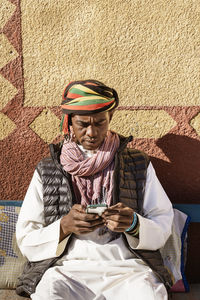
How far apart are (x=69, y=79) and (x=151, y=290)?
185 cm

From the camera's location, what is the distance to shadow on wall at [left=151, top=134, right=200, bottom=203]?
3.49 meters

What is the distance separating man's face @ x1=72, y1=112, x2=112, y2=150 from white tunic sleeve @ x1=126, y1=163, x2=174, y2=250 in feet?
1.55

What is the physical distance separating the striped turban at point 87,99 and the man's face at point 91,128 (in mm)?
41

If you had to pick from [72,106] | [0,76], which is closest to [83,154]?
[72,106]

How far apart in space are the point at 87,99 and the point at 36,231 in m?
0.97

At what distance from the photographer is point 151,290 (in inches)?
97.5

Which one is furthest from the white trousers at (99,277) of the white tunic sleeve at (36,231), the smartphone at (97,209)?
the smartphone at (97,209)

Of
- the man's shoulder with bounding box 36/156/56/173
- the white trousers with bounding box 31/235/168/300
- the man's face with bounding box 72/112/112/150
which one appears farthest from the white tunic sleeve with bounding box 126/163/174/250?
the man's shoulder with bounding box 36/156/56/173

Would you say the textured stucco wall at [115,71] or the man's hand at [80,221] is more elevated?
the textured stucco wall at [115,71]

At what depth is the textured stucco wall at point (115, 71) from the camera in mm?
3424

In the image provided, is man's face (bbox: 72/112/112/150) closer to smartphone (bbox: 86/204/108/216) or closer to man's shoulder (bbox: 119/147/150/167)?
man's shoulder (bbox: 119/147/150/167)

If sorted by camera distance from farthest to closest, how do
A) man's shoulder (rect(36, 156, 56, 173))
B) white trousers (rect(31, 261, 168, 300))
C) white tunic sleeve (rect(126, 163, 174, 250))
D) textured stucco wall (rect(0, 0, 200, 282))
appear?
textured stucco wall (rect(0, 0, 200, 282)), man's shoulder (rect(36, 156, 56, 173)), white tunic sleeve (rect(126, 163, 174, 250)), white trousers (rect(31, 261, 168, 300))

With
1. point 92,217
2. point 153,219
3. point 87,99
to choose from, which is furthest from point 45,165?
point 153,219

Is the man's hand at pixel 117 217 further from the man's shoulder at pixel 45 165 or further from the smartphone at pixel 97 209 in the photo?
the man's shoulder at pixel 45 165
